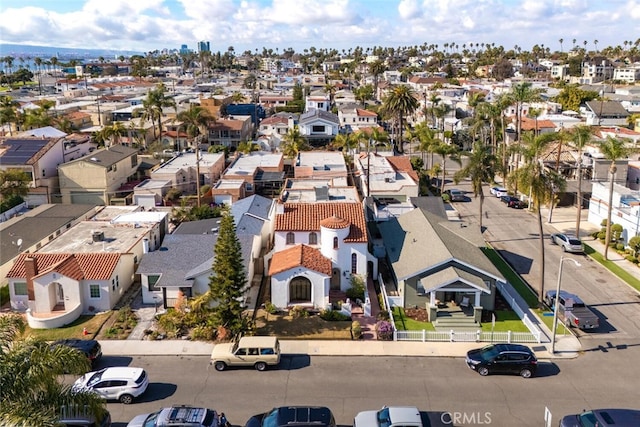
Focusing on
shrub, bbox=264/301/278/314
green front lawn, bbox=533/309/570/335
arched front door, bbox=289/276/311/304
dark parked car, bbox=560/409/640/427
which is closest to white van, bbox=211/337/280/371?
shrub, bbox=264/301/278/314

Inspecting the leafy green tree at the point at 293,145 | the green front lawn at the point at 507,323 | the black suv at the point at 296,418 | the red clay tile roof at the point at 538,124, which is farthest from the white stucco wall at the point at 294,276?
the red clay tile roof at the point at 538,124

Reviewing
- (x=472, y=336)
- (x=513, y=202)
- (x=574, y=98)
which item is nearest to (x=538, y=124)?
(x=513, y=202)

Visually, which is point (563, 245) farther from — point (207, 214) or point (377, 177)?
point (207, 214)

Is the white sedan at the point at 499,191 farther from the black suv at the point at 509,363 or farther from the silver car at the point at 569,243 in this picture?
the black suv at the point at 509,363

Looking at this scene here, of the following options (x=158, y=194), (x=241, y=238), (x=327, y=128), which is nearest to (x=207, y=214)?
(x=158, y=194)

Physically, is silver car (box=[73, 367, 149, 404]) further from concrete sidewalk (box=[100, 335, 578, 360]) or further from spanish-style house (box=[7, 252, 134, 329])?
spanish-style house (box=[7, 252, 134, 329])
